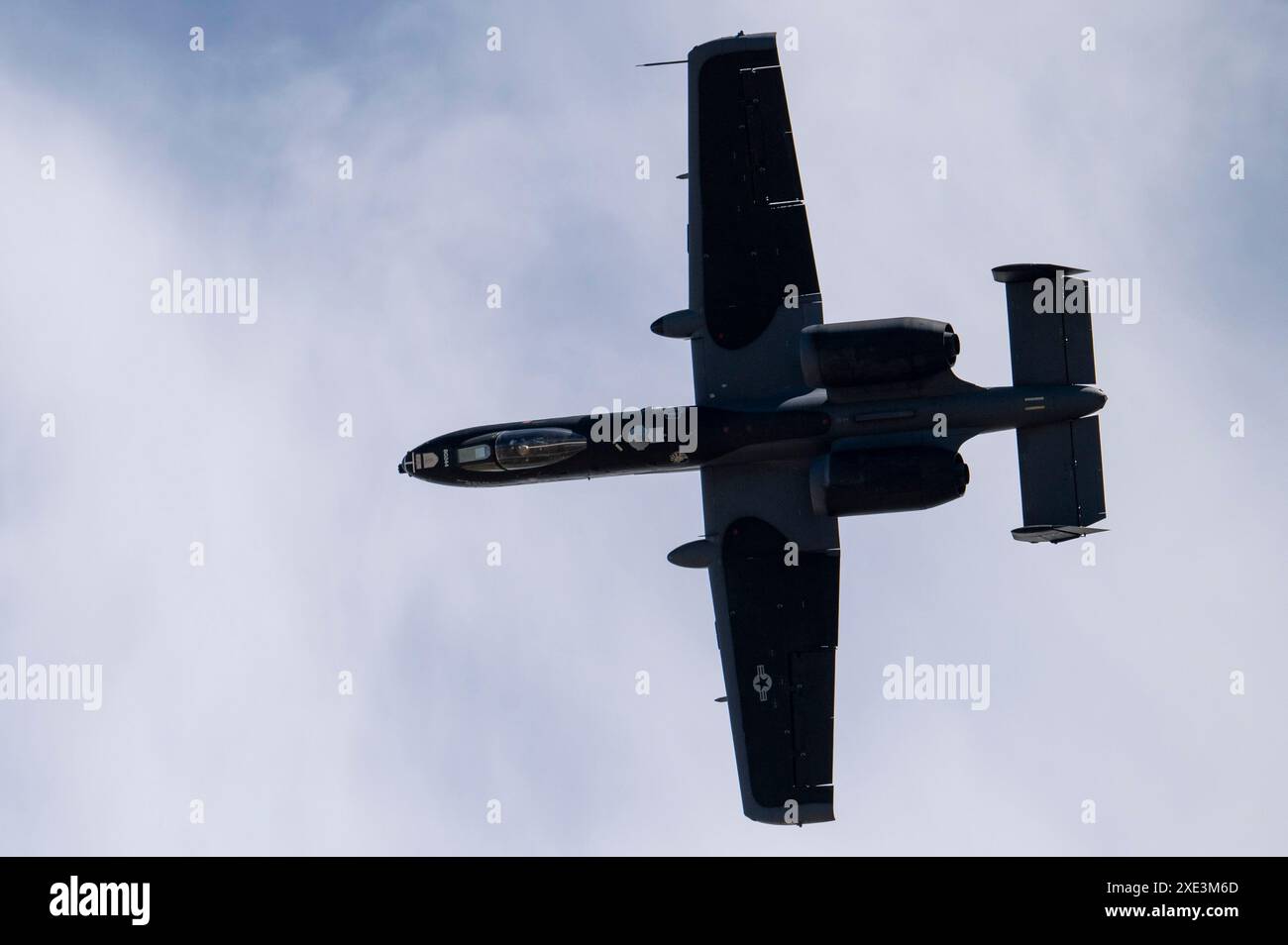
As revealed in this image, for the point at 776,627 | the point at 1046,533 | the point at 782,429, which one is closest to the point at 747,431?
the point at 782,429

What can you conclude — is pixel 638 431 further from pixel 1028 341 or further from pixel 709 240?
pixel 1028 341

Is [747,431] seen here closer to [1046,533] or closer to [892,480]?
[892,480]

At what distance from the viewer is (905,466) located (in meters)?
32.6

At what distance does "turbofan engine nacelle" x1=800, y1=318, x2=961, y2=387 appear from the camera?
107ft

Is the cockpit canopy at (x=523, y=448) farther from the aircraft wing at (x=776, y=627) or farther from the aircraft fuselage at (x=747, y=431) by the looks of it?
the aircraft wing at (x=776, y=627)

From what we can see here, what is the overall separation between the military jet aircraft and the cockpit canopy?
0.16ft

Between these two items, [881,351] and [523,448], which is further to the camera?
[523,448]

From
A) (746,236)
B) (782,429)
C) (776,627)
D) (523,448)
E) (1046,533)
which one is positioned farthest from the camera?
(746,236)

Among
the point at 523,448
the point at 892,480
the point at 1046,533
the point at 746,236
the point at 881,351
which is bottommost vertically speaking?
the point at 1046,533

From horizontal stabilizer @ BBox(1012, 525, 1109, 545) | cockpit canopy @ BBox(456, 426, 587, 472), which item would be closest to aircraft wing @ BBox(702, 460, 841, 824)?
cockpit canopy @ BBox(456, 426, 587, 472)

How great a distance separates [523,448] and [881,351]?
906 cm

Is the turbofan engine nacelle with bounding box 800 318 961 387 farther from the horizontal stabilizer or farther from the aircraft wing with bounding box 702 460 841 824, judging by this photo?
the horizontal stabilizer

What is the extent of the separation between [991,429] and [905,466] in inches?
94.4

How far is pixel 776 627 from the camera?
3366 cm
